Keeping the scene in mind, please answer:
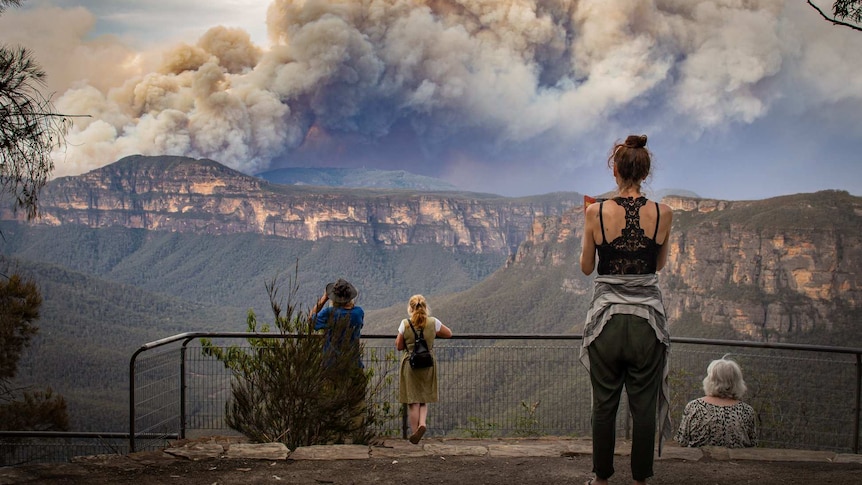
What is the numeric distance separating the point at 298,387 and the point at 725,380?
11.7 feet

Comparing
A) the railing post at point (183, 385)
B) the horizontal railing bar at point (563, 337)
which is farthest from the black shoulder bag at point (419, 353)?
the railing post at point (183, 385)

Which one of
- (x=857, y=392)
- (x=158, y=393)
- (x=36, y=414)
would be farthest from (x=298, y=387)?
(x=36, y=414)

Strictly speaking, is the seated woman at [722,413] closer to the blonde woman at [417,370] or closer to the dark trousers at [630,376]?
the dark trousers at [630,376]

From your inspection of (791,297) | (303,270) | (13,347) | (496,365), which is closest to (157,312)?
(303,270)

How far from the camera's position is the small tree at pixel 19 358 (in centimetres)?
1384

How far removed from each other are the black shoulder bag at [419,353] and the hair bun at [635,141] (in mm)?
3292

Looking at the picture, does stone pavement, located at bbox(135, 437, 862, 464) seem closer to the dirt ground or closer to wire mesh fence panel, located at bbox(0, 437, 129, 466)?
the dirt ground

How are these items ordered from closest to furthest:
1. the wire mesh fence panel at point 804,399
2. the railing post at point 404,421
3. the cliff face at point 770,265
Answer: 1. the railing post at point 404,421
2. the wire mesh fence panel at point 804,399
3. the cliff face at point 770,265

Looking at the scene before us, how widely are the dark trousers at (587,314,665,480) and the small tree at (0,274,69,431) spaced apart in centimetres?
1134

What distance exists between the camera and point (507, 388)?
34.9 feet

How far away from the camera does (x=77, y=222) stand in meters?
136

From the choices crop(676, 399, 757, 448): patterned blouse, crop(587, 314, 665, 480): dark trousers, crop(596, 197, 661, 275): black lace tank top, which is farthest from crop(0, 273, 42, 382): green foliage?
crop(596, 197, 661, 275): black lace tank top

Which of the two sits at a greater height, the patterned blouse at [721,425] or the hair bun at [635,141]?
the hair bun at [635,141]

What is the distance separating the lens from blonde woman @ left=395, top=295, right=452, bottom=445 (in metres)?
7.59
